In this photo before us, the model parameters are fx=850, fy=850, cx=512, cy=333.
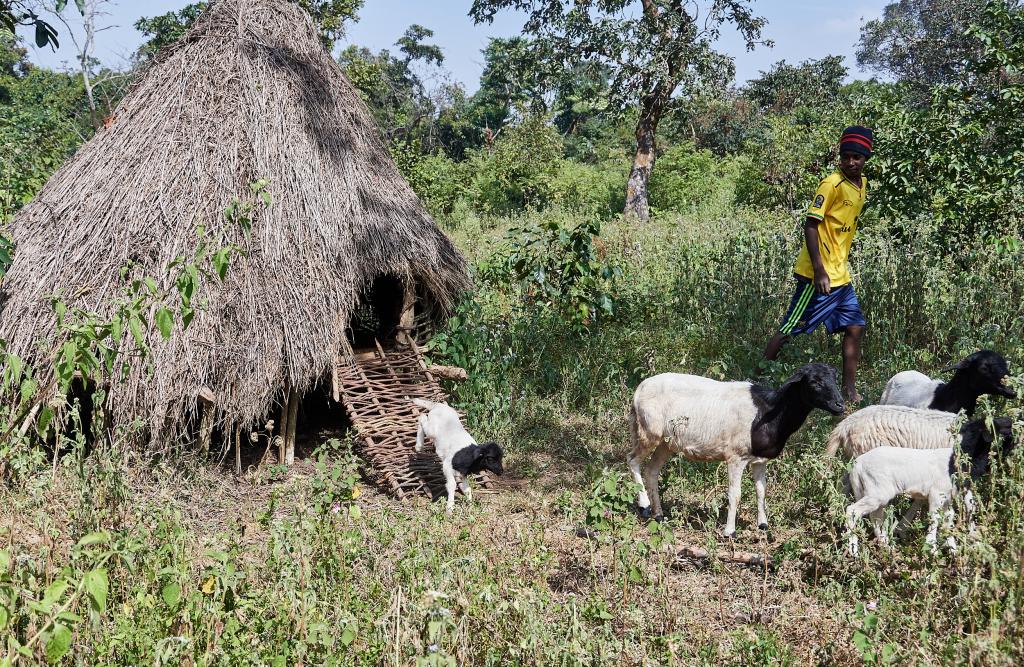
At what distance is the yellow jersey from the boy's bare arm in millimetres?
37

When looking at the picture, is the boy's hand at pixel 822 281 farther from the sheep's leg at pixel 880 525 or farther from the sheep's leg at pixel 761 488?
the sheep's leg at pixel 880 525

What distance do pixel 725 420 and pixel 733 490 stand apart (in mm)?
407

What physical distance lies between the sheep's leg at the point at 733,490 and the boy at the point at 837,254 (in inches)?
67.9

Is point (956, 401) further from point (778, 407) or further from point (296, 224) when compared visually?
point (296, 224)

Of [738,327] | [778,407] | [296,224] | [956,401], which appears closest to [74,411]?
[296,224]

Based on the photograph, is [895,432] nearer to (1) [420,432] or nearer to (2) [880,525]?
(2) [880,525]

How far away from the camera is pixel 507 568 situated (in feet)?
13.6

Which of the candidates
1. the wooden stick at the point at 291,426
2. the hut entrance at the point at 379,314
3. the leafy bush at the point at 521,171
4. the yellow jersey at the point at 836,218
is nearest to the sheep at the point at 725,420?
the yellow jersey at the point at 836,218

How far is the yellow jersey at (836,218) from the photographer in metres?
6.17

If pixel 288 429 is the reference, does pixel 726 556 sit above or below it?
below

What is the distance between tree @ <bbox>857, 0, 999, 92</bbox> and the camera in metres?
25.6

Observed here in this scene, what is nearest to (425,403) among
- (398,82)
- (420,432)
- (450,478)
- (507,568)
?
(420,432)

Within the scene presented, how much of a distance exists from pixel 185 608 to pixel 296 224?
3.62 meters

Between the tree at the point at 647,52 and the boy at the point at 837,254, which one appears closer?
the boy at the point at 837,254
